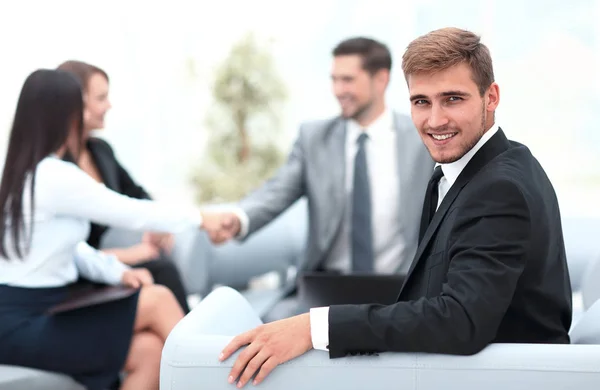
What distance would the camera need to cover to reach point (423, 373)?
5.10 feet

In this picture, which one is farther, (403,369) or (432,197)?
(432,197)

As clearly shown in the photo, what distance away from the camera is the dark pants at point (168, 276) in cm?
343

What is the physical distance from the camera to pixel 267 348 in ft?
5.17

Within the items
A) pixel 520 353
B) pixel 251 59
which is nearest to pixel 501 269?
pixel 520 353

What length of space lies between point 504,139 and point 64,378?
1524mm

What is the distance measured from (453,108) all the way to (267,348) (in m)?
0.63

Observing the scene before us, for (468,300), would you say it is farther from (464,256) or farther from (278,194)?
(278,194)

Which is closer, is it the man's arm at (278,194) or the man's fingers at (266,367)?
the man's fingers at (266,367)

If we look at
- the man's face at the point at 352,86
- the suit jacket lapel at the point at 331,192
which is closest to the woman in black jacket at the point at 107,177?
the suit jacket lapel at the point at 331,192

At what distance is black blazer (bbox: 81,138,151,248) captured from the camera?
3574 mm

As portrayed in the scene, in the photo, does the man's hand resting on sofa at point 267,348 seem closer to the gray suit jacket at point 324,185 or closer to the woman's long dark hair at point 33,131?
the woman's long dark hair at point 33,131

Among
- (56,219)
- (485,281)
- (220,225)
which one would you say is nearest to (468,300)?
(485,281)

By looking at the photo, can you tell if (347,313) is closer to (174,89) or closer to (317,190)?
(317,190)

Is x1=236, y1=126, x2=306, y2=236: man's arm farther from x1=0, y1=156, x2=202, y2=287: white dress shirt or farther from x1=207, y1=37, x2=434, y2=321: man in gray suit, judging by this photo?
x1=0, y1=156, x2=202, y2=287: white dress shirt
